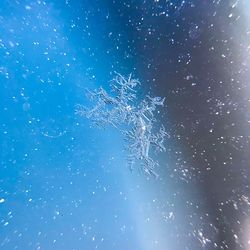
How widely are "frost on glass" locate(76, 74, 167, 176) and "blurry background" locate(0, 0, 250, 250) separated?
0.03 metres

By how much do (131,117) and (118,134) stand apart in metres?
0.10

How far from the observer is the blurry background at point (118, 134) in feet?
1.97

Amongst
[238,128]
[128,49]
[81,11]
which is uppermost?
[81,11]

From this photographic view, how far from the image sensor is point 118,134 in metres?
0.86

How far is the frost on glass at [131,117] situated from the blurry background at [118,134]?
0.11ft

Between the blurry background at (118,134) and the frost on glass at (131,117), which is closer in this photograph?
the blurry background at (118,134)

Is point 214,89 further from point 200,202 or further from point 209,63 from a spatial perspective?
point 200,202

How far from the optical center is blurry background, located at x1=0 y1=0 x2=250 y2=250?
60 centimetres

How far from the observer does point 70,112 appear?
835mm

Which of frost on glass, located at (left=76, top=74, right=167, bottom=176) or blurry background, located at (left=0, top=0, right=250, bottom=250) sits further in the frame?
frost on glass, located at (left=76, top=74, right=167, bottom=176)

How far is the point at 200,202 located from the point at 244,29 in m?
0.57

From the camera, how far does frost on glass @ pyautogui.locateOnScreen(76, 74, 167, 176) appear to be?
30.3 inches

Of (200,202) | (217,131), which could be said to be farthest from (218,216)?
(217,131)

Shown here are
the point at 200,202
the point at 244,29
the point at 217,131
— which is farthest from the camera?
the point at 200,202
